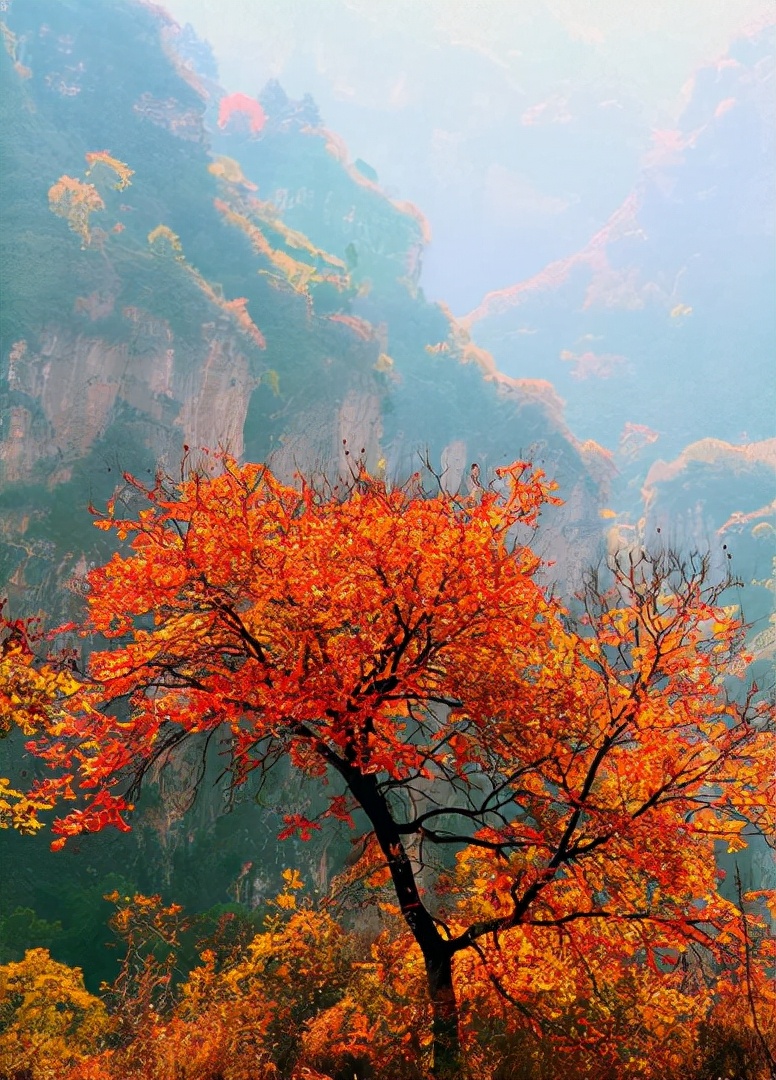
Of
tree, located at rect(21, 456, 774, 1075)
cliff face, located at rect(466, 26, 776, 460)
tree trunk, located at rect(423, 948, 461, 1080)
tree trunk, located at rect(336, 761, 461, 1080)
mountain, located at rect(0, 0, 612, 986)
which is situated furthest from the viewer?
cliff face, located at rect(466, 26, 776, 460)

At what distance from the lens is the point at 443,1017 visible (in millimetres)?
6273

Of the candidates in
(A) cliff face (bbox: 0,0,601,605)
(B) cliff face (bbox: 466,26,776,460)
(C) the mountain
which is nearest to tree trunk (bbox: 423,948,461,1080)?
(C) the mountain

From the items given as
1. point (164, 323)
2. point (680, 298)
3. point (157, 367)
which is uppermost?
point (680, 298)

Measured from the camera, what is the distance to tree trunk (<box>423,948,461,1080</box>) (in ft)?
19.6

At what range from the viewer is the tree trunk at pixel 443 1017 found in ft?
19.6

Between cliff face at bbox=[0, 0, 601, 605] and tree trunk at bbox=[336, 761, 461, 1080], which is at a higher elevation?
cliff face at bbox=[0, 0, 601, 605]

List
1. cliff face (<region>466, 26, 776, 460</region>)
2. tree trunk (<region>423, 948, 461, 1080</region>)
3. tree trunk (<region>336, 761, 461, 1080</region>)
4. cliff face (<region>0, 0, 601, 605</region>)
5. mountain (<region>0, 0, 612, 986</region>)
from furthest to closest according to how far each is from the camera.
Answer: cliff face (<region>466, 26, 776, 460</region>) → cliff face (<region>0, 0, 601, 605</region>) → mountain (<region>0, 0, 612, 986</region>) → tree trunk (<region>336, 761, 461, 1080</region>) → tree trunk (<region>423, 948, 461, 1080</region>)

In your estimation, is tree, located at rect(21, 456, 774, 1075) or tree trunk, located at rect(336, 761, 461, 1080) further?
tree, located at rect(21, 456, 774, 1075)

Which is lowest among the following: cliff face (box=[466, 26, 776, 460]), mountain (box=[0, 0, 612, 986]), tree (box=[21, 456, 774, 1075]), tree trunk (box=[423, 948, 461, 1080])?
tree trunk (box=[423, 948, 461, 1080])

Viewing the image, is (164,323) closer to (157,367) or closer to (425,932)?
(157,367)

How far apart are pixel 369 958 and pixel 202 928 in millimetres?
10746

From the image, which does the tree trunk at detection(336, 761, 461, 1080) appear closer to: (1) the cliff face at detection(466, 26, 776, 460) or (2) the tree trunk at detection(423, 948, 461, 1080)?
(2) the tree trunk at detection(423, 948, 461, 1080)

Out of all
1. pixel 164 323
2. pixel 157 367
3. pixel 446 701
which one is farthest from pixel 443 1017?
pixel 164 323

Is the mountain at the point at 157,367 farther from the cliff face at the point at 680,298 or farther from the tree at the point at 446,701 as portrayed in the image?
the cliff face at the point at 680,298
